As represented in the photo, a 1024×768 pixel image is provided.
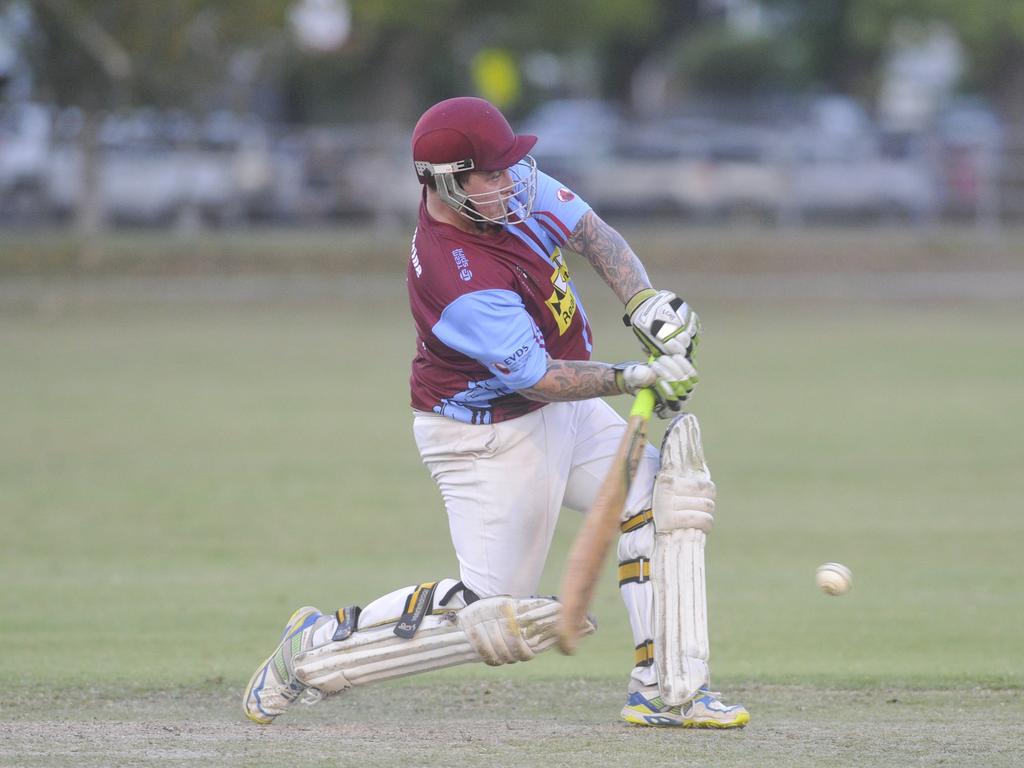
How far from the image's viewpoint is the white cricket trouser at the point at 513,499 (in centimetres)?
520

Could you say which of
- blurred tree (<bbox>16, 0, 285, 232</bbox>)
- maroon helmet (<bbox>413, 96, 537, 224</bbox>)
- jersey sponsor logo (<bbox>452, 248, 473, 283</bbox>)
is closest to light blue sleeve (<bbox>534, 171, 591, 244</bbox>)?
maroon helmet (<bbox>413, 96, 537, 224</bbox>)

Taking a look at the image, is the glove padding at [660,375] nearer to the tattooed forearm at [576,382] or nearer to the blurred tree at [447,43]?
the tattooed forearm at [576,382]

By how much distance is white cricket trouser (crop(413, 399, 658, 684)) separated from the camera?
5195mm

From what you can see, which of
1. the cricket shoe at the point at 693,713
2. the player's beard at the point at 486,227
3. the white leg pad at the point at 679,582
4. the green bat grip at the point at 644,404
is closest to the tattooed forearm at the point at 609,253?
the player's beard at the point at 486,227

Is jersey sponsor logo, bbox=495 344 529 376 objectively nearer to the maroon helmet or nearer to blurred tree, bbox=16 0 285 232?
the maroon helmet

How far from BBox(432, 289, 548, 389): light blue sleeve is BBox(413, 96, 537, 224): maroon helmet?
29 centimetres

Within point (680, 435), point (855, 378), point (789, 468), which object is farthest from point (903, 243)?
point (680, 435)

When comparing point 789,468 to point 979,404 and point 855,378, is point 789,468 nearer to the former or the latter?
point 979,404

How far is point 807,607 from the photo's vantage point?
7.86 m

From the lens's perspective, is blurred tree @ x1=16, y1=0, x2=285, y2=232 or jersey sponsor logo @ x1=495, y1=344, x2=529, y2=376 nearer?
jersey sponsor logo @ x1=495, y1=344, x2=529, y2=376

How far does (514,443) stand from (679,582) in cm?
69

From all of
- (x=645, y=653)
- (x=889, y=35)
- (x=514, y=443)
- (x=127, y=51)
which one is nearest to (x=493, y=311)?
(x=514, y=443)

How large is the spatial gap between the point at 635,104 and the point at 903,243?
1783 cm

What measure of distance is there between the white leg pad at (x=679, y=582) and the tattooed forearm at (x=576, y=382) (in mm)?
324
